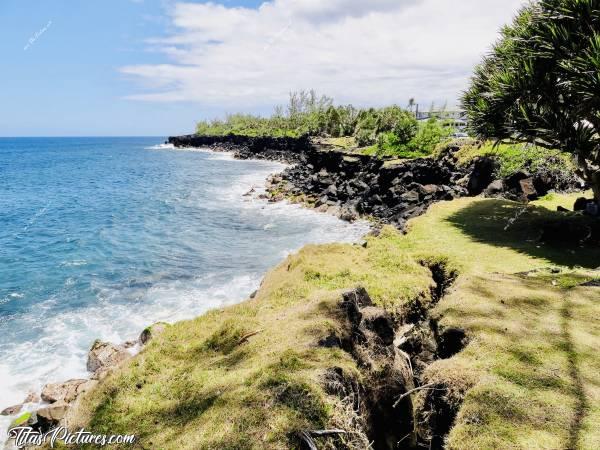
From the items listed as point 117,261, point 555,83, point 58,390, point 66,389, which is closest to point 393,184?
point 555,83

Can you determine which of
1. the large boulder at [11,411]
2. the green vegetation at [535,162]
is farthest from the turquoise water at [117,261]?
the green vegetation at [535,162]

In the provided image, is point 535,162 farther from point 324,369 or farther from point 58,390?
point 58,390

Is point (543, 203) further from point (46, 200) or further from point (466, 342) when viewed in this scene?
point (46, 200)

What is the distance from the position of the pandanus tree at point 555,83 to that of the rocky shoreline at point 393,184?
8.01 m

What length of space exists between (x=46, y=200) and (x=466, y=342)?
58913 mm

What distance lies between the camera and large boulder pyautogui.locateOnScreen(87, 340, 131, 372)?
13.6 metres

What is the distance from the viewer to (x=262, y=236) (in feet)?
107

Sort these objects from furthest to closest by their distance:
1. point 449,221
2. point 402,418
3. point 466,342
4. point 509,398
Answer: point 449,221, point 466,342, point 402,418, point 509,398

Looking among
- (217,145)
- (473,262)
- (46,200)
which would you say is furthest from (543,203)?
(217,145)

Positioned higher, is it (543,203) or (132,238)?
(543,203)

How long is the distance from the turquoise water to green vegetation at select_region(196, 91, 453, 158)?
1652cm

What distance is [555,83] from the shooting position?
1653cm

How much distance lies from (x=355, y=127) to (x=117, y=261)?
236 ft

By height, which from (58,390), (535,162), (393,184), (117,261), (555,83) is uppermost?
(555,83)
